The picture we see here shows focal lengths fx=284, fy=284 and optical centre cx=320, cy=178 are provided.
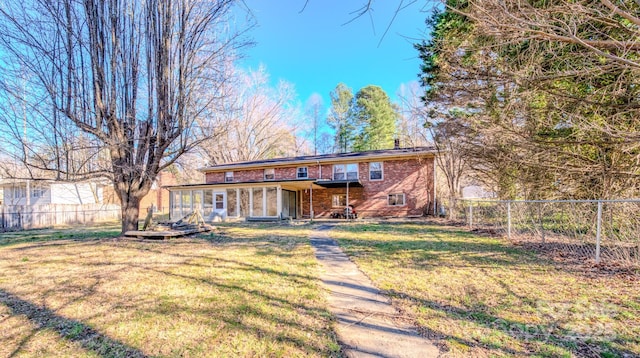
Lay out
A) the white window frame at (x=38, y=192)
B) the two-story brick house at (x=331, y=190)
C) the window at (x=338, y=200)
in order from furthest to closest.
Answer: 1. the white window frame at (x=38, y=192)
2. the window at (x=338, y=200)
3. the two-story brick house at (x=331, y=190)

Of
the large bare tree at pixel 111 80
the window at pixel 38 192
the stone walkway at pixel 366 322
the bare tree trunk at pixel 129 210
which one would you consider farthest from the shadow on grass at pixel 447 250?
the window at pixel 38 192

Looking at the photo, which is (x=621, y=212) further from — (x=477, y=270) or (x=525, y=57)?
(x=525, y=57)

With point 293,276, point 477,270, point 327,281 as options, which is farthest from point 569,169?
point 293,276

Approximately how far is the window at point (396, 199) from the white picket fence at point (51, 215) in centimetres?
2066

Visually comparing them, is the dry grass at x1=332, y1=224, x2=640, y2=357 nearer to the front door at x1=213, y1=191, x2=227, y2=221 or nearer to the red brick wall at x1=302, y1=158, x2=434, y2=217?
the red brick wall at x1=302, y1=158, x2=434, y2=217

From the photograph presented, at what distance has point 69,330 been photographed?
2.96m

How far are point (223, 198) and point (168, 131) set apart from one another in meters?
10.7

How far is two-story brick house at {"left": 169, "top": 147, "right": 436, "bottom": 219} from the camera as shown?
58.1 feet

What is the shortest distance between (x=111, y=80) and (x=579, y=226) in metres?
12.6

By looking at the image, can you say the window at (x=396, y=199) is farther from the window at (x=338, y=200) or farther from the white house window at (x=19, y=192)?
the white house window at (x=19, y=192)

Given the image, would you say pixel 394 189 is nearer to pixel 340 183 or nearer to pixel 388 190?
pixel 388 190

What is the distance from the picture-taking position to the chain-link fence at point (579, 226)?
5.19m

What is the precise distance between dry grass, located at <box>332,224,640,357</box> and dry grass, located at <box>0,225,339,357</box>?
48.3 inches

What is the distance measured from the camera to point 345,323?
312 centimetres
